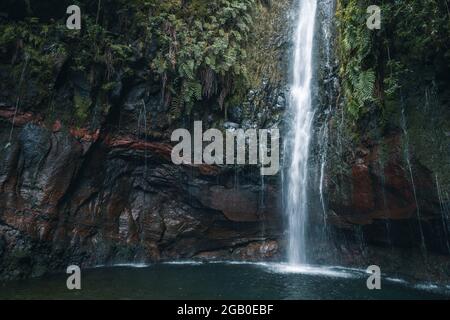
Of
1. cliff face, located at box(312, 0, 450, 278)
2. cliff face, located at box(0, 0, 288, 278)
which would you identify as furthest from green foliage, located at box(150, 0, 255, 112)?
cliff face, located at box(312, 0, 450, 278)

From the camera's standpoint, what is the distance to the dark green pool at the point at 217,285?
9.13 meters

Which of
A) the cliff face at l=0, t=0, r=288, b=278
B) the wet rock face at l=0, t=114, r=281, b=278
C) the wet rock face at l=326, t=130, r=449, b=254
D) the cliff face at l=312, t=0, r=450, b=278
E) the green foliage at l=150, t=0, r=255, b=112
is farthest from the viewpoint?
the green foliage at l=150, t=0, r=255, b=112

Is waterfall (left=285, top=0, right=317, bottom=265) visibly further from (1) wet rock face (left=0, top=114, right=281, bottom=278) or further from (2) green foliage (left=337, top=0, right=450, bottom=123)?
(2) green foliage (left=337, top=0, right=450, bottom=123)

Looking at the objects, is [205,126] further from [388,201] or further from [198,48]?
[388,201]

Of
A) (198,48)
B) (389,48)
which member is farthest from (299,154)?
(198,48)

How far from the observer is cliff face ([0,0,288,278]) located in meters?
11.6

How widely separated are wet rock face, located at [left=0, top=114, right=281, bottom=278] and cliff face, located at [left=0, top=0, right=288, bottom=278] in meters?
0.04

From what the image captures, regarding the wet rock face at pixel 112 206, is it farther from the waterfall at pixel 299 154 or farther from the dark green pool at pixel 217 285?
the dark green pool at pixel 217 285

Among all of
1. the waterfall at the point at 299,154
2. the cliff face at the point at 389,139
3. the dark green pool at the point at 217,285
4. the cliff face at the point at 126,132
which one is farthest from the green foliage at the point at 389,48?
the dark green pool at the point at 217,285

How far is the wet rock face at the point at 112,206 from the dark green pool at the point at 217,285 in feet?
3.76

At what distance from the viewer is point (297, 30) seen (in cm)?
1526
